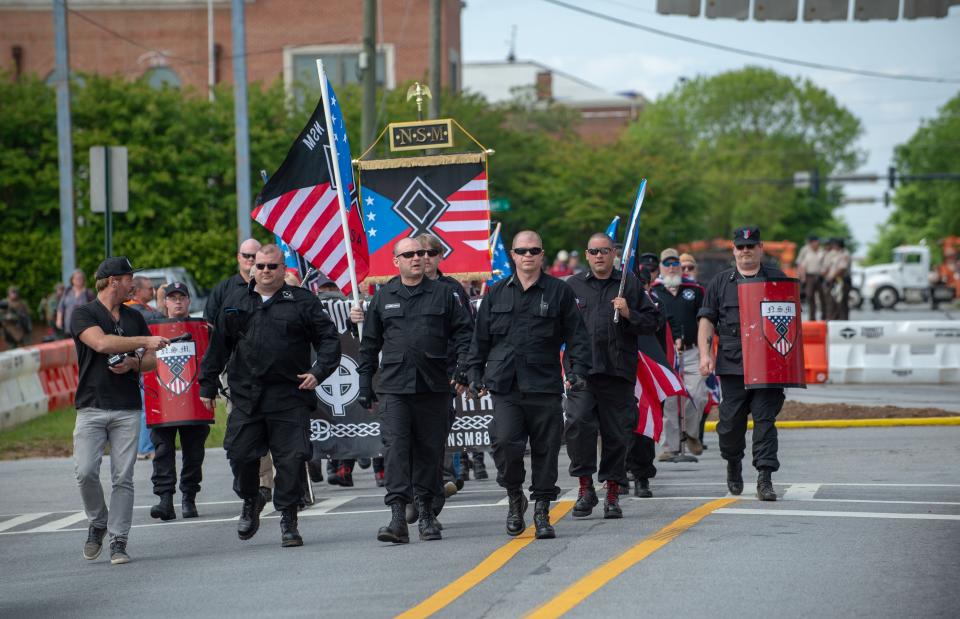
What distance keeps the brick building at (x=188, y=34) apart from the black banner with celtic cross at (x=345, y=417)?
1825 inches

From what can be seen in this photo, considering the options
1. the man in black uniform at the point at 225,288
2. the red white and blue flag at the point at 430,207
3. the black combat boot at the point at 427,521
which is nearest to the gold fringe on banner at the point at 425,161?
the red white and blue flag at the point at 430,207

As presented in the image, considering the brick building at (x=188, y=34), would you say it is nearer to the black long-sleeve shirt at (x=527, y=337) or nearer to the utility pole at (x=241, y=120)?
the utility pole at (x=241, y=120)

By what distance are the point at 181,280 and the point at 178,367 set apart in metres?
17.3

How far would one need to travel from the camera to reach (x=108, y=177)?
1673 cm

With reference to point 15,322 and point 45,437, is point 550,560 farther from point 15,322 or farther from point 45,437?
point 15,322

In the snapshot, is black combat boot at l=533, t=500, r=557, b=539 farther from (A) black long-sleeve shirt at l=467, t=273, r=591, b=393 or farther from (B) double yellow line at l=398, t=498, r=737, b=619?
(A) black long-sleeve shirt at l=467, t=273, r=591, b=393

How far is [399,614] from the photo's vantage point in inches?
293

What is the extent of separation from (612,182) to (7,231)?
898 inches

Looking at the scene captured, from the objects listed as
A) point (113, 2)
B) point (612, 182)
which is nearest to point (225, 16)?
point (113, 2)

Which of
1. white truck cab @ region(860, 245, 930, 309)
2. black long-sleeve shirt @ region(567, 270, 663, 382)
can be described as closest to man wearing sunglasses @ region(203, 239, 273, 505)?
black long-sleeve shirt @ region(567, 270, 663, 382)

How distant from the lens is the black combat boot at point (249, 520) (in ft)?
33.1

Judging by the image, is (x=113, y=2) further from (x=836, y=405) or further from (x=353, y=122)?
(x=836, y=405)

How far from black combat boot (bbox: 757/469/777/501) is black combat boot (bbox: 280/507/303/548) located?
11.0ft

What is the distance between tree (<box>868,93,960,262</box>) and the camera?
9375 centimetres
